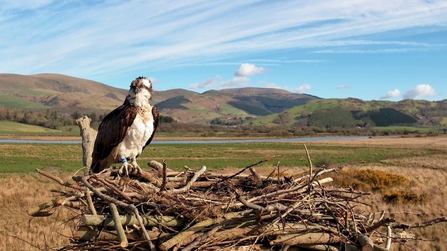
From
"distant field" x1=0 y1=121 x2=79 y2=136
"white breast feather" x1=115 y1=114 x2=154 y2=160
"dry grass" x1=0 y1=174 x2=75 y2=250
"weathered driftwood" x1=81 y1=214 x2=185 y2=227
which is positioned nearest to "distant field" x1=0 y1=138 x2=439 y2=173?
"dry grass" x1=0 y1=174 x2=75 y2=250

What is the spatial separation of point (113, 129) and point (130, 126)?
326 millimetres

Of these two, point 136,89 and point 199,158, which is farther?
point 199,158

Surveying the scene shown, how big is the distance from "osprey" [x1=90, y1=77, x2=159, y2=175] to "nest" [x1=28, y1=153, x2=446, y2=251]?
1.78 m

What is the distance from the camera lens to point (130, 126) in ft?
21.5

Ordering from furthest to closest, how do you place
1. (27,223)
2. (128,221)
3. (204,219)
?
(27,223) → (204,219) → (128,221)

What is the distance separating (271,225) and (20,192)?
16896mm

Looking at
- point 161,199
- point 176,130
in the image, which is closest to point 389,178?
point 161,199

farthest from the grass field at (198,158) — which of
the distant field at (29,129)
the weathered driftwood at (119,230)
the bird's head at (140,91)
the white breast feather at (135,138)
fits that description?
the distant field at (29,129)

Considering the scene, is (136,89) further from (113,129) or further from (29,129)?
(29,129)

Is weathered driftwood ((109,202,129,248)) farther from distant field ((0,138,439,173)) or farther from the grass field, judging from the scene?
the grass field

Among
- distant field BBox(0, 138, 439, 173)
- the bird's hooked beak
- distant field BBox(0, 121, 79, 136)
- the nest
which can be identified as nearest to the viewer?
the nest

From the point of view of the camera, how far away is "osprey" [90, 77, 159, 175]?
6516 millimetres

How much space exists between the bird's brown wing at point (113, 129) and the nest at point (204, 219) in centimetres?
180

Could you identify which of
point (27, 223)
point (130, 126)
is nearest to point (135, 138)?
point (130, 126)
